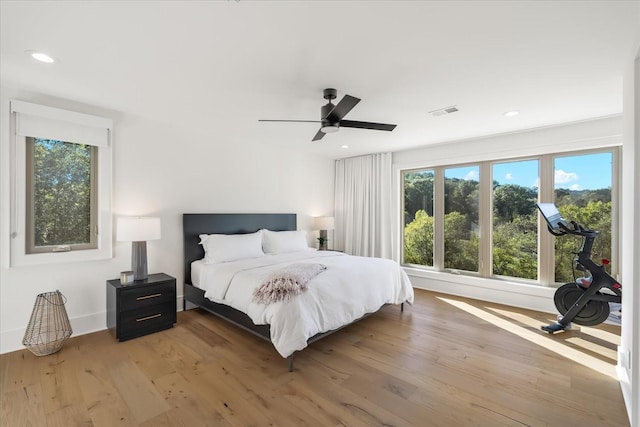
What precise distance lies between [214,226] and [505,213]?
4.36 m

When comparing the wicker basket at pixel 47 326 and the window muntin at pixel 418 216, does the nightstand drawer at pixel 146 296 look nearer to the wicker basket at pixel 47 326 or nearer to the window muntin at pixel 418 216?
the wicker basket at pixel 47 326

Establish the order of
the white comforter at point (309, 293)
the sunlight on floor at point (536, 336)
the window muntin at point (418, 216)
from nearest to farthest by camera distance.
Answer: the white comforter at point (309, 293) < the sunlight on floor at point (536, 336) < the window muntin at point (418, 216)

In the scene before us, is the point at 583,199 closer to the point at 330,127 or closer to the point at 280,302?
the point at 330,127

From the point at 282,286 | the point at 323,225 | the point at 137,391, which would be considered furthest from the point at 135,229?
the point at 323,225

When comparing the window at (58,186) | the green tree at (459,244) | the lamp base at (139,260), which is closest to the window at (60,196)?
the window at (58,186)

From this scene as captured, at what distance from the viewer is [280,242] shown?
4.46 metres

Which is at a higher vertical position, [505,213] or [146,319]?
[505,213]

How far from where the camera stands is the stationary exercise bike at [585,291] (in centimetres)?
288

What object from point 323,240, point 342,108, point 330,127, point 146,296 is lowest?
point 146,296

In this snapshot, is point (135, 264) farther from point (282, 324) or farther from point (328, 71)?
point (328, 71)

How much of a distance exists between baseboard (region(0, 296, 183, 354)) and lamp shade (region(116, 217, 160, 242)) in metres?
0.95

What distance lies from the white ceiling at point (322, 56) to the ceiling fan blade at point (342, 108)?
25 centimetres

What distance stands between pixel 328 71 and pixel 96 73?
1.96m

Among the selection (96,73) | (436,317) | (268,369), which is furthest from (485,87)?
(96,73)
